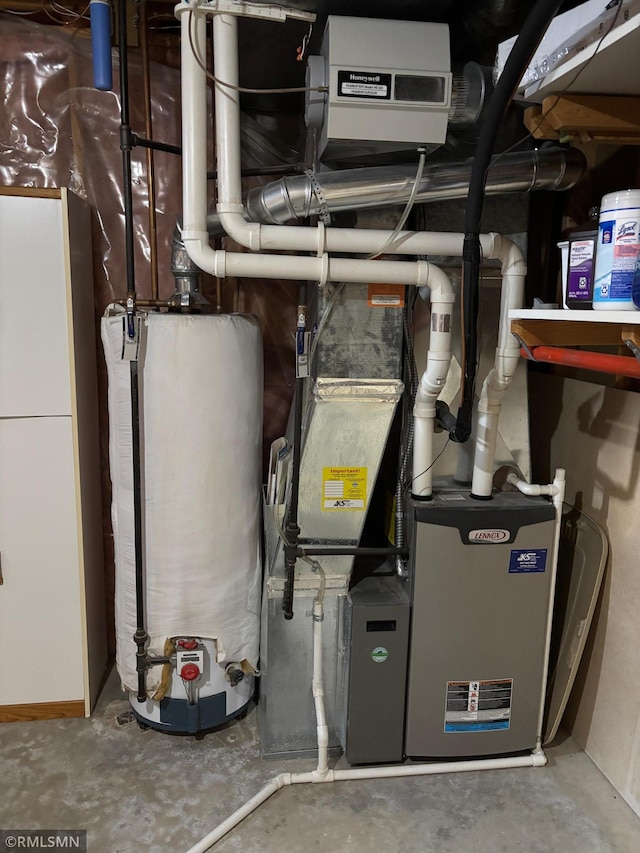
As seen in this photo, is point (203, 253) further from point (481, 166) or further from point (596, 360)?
point (596, 360)

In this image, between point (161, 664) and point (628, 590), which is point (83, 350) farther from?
point (628, 590)

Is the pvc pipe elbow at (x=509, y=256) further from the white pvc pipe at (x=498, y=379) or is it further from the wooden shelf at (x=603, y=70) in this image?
the wooden shelf at (x=603, y=70)

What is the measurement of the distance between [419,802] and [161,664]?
93cm

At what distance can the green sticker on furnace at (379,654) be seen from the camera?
1.98 metres

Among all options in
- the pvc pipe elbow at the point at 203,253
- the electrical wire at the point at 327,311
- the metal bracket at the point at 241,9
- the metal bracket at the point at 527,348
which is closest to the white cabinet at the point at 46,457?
the pvc pipe elbow at the point at 203,253

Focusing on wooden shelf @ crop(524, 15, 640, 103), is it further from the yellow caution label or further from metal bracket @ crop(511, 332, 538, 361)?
the yellow caution label

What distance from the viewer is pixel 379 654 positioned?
1.98 m

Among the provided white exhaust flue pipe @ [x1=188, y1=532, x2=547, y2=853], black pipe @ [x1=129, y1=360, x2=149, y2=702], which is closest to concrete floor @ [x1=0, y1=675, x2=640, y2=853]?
white exhaust flue pipe @ [x1=188, y1=532, x2=547, y2=853]

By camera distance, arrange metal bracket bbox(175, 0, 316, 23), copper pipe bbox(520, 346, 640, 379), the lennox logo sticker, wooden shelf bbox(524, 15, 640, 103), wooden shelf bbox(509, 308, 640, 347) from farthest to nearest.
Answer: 1. the lennox logo sticker
2. wooden shelf bbox(509, 308, 640, 347)
3. metal bracket bbox(175, 0, 316, 23)
4. copper pipe bbox(520, 346, 640, 379)
5. wooden shelf bbox(524, 15, 640, 103)

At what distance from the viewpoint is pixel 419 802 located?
1.92 metres

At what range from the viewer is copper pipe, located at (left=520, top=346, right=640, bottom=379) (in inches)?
52.4

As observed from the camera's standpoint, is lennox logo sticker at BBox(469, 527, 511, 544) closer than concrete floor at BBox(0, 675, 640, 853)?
No

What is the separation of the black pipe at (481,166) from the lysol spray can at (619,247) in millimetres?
309

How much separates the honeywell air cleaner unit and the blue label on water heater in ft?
4.16
